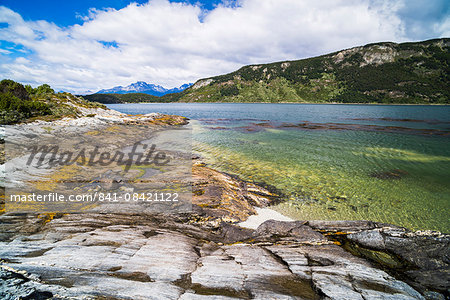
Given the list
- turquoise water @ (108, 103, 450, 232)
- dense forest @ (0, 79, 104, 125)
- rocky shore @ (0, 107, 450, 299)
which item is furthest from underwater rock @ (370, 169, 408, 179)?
dense forest @ (0, 79, 104, 125)

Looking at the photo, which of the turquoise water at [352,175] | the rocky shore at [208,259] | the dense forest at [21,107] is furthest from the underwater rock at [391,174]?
the dense forest at [21,107]

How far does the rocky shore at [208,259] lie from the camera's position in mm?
5281

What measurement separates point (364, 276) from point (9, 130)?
32724 mm

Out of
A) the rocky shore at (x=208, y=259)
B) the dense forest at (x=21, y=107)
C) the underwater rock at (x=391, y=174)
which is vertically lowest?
the rocky shore at (x=208, y=259)

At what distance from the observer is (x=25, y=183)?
11.9 m

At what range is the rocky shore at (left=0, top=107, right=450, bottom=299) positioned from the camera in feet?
17.3

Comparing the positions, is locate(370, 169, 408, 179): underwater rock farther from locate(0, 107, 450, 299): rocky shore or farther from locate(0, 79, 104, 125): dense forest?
locate(0, 79, 104, 125): dense forest

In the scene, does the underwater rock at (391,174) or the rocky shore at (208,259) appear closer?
the rocky shore at (208,259)

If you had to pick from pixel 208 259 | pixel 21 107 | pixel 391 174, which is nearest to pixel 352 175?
pixel 391 174

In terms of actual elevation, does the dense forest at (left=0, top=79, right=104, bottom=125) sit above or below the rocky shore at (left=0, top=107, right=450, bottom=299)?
above

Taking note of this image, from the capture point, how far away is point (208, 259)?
23.8 feet

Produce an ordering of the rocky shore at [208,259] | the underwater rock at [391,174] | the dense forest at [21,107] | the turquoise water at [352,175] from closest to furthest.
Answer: the rocky shore at [208,259]
the turquoise water at [352,175]
the underwater rock at [391,174]
the dense forest at [21,107]

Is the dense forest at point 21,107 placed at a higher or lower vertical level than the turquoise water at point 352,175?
higher

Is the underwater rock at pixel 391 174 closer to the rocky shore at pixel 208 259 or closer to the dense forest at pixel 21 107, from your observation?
the rocky shore at pixel 208 259
